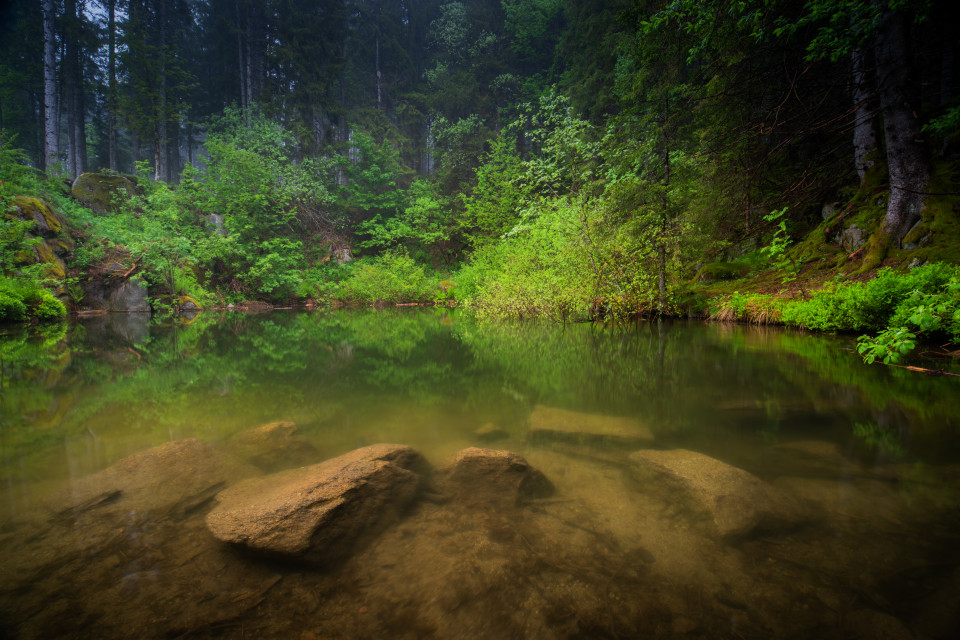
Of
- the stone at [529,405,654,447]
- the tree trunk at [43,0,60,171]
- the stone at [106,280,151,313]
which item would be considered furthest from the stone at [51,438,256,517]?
the tree trunk at [43,0,60,171]

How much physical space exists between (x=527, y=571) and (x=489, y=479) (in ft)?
2.18

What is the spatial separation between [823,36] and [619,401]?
6254 millimetres

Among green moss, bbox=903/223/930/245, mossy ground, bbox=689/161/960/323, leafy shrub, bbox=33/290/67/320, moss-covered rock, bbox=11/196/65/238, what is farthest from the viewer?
moss-covered rock, bbox=11/196/65/238

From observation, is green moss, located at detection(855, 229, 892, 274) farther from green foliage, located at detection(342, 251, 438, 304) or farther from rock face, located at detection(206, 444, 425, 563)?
green foliage, located at detection(342, 251, 438, 304)

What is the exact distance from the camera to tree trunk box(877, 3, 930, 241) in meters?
6.30

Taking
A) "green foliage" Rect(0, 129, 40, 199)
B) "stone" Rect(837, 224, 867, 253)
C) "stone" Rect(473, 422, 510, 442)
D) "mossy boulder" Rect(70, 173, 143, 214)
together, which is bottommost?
"stone" Rect(473, 422, 510, 442)

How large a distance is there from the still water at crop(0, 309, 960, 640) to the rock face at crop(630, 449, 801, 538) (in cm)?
1

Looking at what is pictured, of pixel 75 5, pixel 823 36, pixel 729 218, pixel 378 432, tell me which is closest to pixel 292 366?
pixel 378 432

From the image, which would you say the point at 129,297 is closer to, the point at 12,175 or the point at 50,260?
the point at 50,260

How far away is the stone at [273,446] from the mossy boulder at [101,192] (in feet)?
74.1

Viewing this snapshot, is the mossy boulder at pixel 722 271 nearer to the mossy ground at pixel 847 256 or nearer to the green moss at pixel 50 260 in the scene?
the mossy ground at pixel 847 256

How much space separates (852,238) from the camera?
25.2 ft

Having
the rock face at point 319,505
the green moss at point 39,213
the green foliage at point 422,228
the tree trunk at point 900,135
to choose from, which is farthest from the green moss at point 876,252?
the green moss at point 39,213

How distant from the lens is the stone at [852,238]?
292 inches
